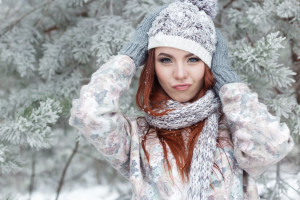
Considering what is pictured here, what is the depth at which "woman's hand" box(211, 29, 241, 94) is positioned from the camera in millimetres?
1056

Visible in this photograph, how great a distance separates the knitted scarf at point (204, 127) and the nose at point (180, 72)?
8 cm

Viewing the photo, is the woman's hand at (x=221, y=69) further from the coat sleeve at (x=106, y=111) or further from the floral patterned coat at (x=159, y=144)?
the coat sleeve at (x=106, y=111)

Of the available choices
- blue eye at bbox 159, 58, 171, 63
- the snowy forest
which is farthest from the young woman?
the snowy forest

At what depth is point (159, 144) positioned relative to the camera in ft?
3.59

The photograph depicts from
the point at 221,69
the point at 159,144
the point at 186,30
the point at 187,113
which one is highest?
the point at 186,30

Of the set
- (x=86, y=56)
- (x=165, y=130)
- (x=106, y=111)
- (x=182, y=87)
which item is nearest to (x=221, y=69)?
(x=182, y=87)

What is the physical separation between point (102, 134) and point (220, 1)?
1036 millimetres

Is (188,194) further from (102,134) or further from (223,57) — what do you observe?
(223,57)

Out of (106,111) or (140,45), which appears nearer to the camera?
(106,111)

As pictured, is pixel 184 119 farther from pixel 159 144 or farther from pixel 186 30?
pixel 186 30

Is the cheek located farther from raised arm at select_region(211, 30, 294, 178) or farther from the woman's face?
raised arm at select_region(211, 30, 294, 178)

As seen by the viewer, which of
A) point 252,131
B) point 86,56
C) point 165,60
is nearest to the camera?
point 252,131

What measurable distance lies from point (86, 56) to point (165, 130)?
0.61 metres

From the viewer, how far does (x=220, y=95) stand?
41.4 inches
